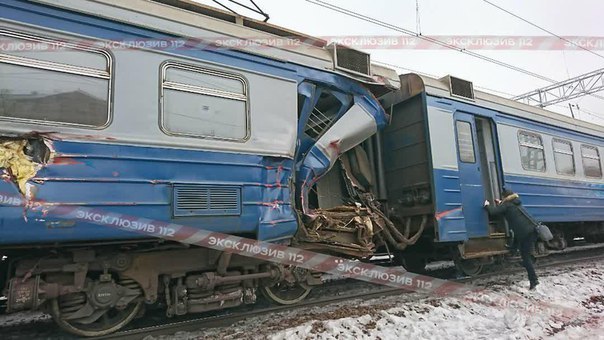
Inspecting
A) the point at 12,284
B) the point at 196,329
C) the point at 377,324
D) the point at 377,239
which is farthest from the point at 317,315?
the point at 12,284

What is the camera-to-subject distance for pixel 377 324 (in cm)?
417

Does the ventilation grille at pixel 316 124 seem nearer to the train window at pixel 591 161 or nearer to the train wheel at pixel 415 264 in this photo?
the train wheel at pixel 415 264

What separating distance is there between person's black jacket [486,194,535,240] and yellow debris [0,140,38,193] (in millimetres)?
6365

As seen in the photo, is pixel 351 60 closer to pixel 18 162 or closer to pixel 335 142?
pixel 335 142

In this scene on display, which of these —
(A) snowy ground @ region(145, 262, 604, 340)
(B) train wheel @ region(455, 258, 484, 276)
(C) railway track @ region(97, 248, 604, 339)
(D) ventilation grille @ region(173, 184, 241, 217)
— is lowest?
(A) snowy ground @ region(145, 262, 604, 340)

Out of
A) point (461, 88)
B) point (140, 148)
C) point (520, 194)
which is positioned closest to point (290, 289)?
point (140, 148)

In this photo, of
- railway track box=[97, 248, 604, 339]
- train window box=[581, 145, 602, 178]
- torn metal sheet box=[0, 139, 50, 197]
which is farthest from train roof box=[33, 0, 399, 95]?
train window box=[581, 145, 602, 178]

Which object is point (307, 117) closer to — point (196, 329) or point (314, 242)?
point (314, 242)

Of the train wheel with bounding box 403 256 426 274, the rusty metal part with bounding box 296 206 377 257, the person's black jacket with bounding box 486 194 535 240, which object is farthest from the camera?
the train wheel with bounding box 403 256 426 274

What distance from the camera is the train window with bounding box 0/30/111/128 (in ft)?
10.6

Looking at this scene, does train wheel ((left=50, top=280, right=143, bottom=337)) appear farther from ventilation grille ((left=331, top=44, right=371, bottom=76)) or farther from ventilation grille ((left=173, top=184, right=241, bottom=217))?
ventilation grille ((left=331, top=44, right=371, bottom=76))

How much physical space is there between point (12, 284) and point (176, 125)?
1.90 meters

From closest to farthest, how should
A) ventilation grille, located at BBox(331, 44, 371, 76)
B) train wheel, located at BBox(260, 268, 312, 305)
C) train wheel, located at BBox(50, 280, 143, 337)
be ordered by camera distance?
1. train wheel, located at BBox(50, 280, 143, 337)
2. train wheel, located at BBox(260, 268, 312, 305)
3. ventilation grille, located at BBox(331, 44, 371, 76)

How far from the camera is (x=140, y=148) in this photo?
12.1 ft
